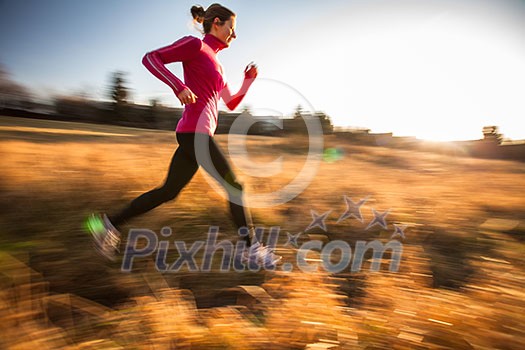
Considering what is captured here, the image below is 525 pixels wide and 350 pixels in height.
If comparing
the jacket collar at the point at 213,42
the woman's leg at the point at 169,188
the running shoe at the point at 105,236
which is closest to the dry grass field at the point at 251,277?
the running shoe at the point at 105,236

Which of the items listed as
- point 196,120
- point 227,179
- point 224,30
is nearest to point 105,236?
point 227,179

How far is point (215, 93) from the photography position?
215 cm

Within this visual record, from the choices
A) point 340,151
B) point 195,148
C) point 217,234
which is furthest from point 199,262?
point 340,151

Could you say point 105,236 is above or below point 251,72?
below

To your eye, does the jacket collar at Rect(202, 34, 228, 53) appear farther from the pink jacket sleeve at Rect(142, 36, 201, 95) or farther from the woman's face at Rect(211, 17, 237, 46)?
the pink jacket sleeve at Rect(142, 36, 201, 95)

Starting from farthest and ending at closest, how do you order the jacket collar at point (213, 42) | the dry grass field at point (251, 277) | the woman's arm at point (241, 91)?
the woman's arm at point (241, 91) → the jacket collar at point (213, 42) → the dry grass field at point (251, 277)

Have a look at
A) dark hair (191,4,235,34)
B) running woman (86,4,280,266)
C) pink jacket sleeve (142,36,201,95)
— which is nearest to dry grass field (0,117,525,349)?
running woman (86,4,280,266)

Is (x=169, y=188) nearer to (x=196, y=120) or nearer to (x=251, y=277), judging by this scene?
(x=196, y=120)

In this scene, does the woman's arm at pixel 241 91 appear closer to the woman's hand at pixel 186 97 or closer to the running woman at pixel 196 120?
the running woman at pixel 196 120

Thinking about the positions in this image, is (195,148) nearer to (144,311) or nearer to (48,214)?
(144,311)

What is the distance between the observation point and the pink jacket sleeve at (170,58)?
6.23 ft

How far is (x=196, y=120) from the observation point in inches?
81.1

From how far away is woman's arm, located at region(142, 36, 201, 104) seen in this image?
1.90 m

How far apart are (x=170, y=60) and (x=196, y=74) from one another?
18cm
